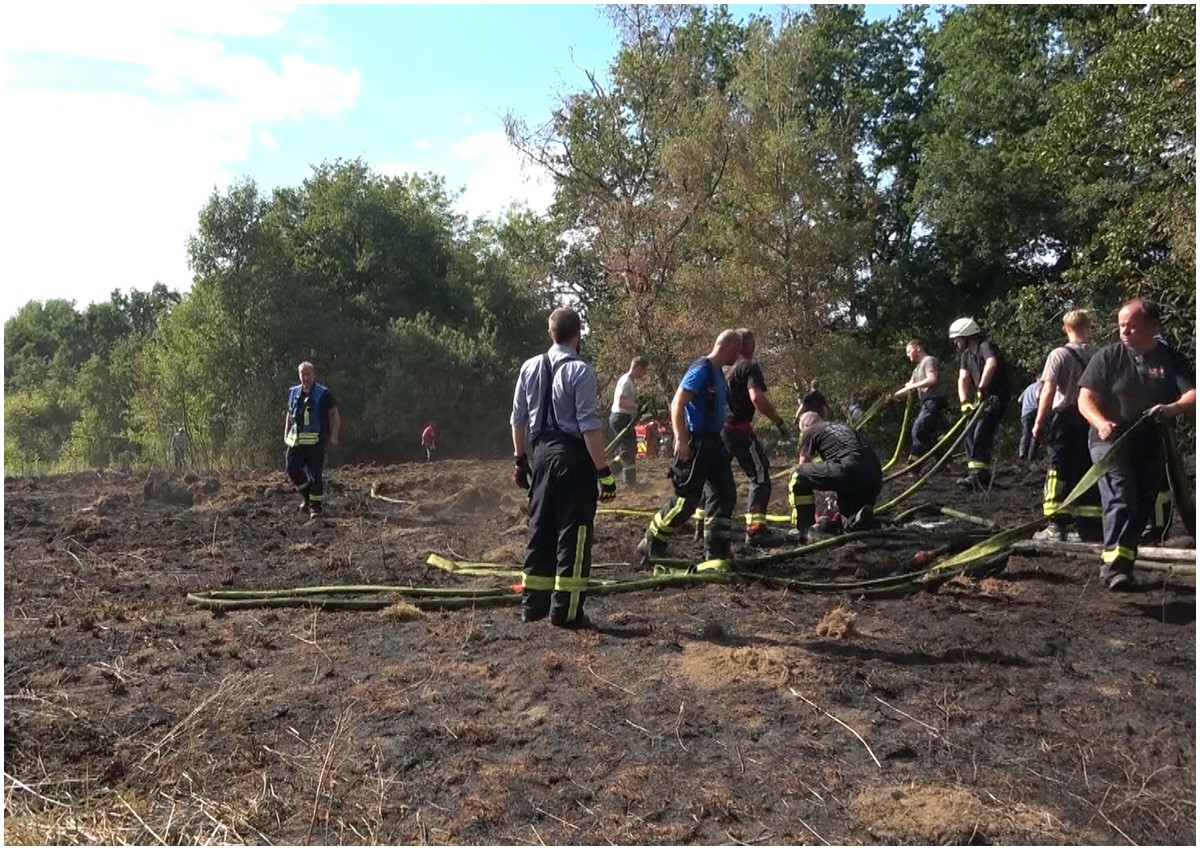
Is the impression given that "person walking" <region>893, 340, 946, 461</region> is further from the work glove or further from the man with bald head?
the work glove

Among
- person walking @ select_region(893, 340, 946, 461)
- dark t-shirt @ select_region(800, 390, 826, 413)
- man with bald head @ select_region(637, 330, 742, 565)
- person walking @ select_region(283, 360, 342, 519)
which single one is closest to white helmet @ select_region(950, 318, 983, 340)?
person walking @ select_region(893, 340, 946, 461)

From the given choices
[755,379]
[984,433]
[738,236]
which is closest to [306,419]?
[755,379]

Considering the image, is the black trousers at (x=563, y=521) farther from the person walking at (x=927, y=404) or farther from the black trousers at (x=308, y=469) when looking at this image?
the person walking at (x=927, y=404)

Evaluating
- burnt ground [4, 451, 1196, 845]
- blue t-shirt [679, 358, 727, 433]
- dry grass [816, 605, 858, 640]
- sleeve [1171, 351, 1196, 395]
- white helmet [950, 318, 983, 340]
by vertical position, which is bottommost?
burnt ground [4, 451, 1196, 845]

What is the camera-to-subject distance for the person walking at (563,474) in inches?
231

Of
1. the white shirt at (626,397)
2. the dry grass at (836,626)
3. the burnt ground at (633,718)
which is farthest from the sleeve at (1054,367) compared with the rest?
the white shirt at (626,397)

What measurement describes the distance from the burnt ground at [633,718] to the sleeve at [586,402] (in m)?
1.19

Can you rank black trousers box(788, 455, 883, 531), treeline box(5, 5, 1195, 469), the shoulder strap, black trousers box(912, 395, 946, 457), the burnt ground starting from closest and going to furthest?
the burnt ground, the shoulder strap, black trousers box(788, 455, 883, 531), black trousers box(912, 395, 946, 457), treeline box(5, 5, 1195, 469)

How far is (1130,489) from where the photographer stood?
5.73m

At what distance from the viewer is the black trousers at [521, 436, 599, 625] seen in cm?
587

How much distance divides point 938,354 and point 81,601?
27007mm

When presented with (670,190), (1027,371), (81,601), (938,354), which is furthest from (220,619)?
(938,354)

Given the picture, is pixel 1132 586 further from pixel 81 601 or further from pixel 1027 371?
pixel 1027 371

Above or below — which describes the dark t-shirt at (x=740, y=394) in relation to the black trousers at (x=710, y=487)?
above
